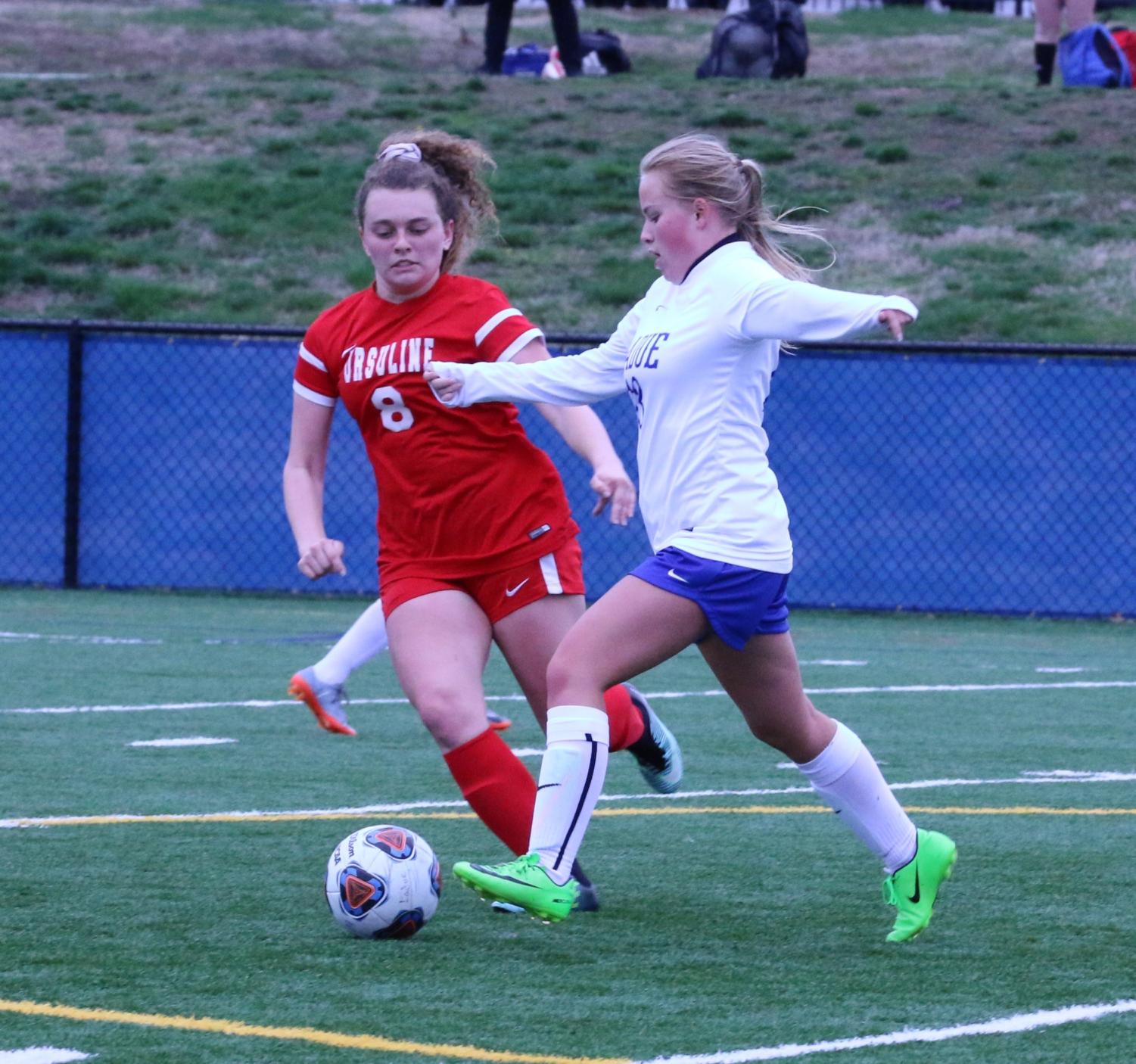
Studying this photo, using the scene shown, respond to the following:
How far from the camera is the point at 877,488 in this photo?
44.9 feet

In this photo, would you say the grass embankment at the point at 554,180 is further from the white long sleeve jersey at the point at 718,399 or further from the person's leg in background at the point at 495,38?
the white long sleeve jersey at the point at 718,399

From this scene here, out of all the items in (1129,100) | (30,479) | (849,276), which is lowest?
(30,479)

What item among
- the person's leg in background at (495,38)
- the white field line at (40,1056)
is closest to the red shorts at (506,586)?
the white field line at (40,1056)

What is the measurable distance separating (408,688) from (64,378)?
1018 centimetres

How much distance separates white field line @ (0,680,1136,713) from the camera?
8.76 metres

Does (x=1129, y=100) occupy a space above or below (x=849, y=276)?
above

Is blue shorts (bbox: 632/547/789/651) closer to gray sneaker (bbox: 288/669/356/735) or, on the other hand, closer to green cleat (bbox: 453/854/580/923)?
green cleat (bbox: 453/854/580/923)

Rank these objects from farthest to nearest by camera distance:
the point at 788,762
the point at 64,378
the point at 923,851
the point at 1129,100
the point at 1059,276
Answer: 1. the point at 1129,100
2. the point at 1059,276
3. the point at 64,378
4. the point at 788,762
5. the point at 923,851

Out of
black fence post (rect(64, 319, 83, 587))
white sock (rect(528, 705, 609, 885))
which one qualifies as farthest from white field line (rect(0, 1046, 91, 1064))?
black fence post (rect(64, 319, 83, 587))

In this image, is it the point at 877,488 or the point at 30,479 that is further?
the point at 30,479

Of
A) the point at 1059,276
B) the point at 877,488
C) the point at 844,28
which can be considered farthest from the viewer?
the point at 844,28

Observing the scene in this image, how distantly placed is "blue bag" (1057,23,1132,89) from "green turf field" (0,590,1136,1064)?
1505cm

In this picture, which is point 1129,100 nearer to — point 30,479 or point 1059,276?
point 1059,276

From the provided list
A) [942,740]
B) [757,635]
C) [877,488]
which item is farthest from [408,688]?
[877,488]
